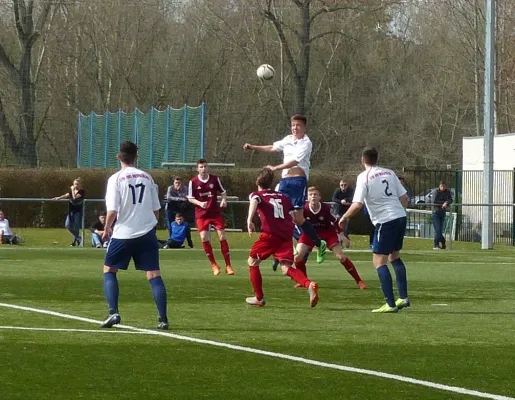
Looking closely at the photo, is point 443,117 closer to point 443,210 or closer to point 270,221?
point 443,210

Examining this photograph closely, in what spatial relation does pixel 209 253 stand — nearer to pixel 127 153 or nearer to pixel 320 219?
pixel 320 219

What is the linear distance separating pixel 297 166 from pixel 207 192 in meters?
3.61

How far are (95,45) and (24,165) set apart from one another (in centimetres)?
973

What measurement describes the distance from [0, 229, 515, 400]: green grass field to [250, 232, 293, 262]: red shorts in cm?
59

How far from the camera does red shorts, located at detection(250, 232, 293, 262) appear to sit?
1394 cm

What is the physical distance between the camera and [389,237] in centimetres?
1373

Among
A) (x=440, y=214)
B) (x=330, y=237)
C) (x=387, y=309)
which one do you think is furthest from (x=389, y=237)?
(x=440, y=214)

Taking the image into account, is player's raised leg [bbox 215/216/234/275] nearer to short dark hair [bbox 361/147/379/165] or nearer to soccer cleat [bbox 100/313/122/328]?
short dark hair [bbox 361/147/379/165]

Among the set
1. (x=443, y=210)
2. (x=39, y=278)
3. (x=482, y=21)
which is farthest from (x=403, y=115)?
(x=39, y=278)

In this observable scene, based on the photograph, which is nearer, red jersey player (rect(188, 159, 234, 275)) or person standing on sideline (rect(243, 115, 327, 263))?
person standing on sideline (rect(243, 115, 327, 263))

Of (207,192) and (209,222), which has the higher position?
(207,192)

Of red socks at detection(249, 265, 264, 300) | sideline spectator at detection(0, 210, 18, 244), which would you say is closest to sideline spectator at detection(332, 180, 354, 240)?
sideline spectator at detection(0, 210, 18, 244)

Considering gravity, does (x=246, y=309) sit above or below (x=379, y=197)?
below

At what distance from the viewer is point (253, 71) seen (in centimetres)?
5197
